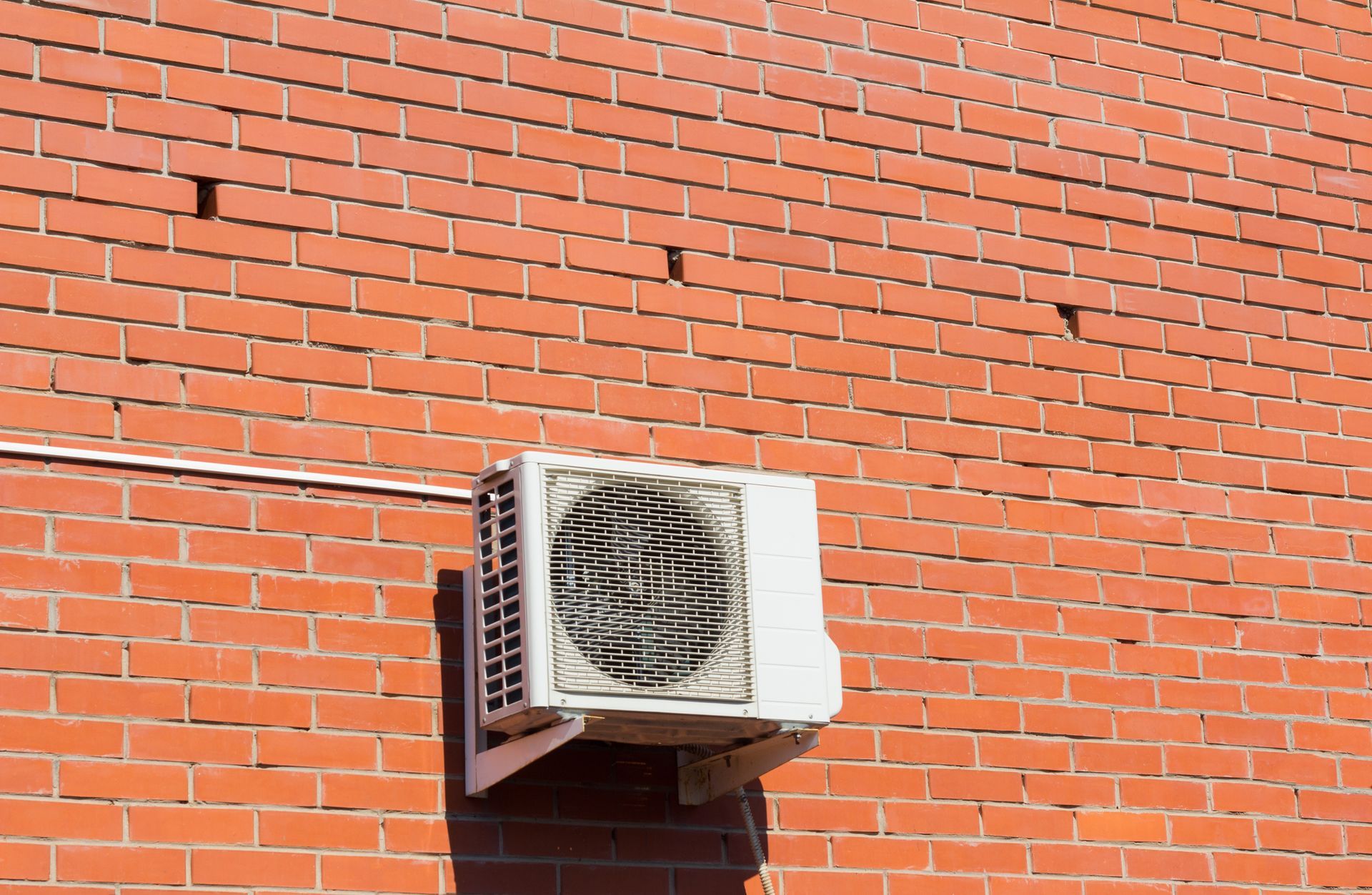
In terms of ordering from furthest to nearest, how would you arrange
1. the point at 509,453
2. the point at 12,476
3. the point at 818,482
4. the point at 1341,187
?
1. the point at 1341,187
2. the point at 818,482
3. the point at 509,453
4. the point at 12,476

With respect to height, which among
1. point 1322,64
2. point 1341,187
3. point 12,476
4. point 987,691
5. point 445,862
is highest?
point 1322,64

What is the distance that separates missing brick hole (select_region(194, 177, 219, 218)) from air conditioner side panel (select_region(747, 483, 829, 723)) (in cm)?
120

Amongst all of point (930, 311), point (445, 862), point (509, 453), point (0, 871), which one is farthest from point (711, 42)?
point (0, 871)

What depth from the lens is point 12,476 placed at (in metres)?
3.54

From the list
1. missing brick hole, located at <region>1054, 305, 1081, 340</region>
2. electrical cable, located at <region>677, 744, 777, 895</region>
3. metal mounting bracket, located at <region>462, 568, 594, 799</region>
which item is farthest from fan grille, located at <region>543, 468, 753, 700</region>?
missing brick hole, located at <region>1054, 305, 1081, 340</region>

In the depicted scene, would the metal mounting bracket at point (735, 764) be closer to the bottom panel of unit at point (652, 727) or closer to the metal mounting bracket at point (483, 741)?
the bottom panel of unit at point (652, 727)

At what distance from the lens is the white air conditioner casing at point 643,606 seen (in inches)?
137

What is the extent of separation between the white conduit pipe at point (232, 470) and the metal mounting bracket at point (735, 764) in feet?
2.30

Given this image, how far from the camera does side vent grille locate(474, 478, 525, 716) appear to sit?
3.51 m

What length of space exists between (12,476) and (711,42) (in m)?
1.83

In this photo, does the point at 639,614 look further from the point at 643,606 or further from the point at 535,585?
the point at 535,585

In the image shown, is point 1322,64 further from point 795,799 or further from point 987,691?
point 795,799

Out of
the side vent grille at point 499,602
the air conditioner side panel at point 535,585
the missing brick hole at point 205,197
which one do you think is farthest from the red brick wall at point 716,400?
the air conditioner side panel at point 535,585

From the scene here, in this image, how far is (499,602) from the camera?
3.59 meters
